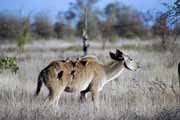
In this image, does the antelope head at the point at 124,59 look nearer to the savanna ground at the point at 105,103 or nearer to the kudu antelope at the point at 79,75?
the kudu antelope at the point at 79,75

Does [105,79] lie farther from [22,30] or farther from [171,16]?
[22,30]

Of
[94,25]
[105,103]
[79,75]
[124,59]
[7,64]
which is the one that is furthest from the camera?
[94,25]

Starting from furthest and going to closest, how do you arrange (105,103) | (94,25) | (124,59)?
(94,25)
(124,59)
(105,103)

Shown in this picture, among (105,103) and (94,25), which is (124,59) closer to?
(105,103)

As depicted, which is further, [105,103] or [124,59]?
[124,59]

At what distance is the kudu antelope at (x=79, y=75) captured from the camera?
9258mm

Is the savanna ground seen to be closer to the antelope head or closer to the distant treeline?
the antelope head

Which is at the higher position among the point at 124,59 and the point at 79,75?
the point at 124,59

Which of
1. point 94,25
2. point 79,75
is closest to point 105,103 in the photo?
point 79,75

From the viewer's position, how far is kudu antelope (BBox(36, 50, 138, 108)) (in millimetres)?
9258

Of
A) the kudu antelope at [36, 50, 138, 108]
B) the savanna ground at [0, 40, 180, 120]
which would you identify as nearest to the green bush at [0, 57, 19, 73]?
the savanna ground at [0, 40, 180, 120]

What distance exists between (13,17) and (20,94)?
16.6m

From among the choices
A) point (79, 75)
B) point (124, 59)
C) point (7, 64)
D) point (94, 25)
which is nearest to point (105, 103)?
point (79, 75)

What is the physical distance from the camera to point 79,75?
9875 mm
